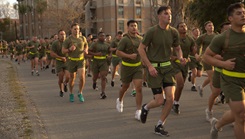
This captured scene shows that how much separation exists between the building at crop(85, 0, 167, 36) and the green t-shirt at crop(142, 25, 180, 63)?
189 feet

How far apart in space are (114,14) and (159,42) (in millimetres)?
59167

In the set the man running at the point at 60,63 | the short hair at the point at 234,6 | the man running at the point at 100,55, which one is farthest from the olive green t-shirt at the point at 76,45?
the short hair at the point at 234,6

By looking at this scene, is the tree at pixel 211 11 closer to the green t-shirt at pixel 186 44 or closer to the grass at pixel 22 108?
the grass at pixel 22 108

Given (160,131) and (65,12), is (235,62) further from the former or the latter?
(65,12)

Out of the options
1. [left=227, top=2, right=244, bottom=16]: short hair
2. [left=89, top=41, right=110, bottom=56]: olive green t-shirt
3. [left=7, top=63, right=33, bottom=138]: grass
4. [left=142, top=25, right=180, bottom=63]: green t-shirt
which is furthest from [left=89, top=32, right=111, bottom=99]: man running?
[left=227, top=2, right=244, bottom=16]: short hair

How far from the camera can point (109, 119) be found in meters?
7.50

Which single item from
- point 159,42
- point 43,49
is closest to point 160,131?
point 159,42

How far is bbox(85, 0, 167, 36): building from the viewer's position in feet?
212

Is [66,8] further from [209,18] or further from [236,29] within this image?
[236,29]

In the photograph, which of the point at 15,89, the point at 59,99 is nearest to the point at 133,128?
the point at 59,99

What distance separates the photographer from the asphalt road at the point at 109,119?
6.25 meters

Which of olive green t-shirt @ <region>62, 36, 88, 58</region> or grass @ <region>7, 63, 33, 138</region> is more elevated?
olive green t-shirt @ <region>62, 36, 88, 58</region>

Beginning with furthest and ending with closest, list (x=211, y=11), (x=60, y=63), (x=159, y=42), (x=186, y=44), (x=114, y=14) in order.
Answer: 1. (x=114, y=14)
2. (x=211, y=11)
3. (x=60, y=63)
4. (x=186, y=44)
5. (x=159, y=42)

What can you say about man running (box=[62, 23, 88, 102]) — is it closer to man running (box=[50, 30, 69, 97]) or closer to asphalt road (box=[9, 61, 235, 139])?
asphalt road (box=[9, 61, 235, 139])
